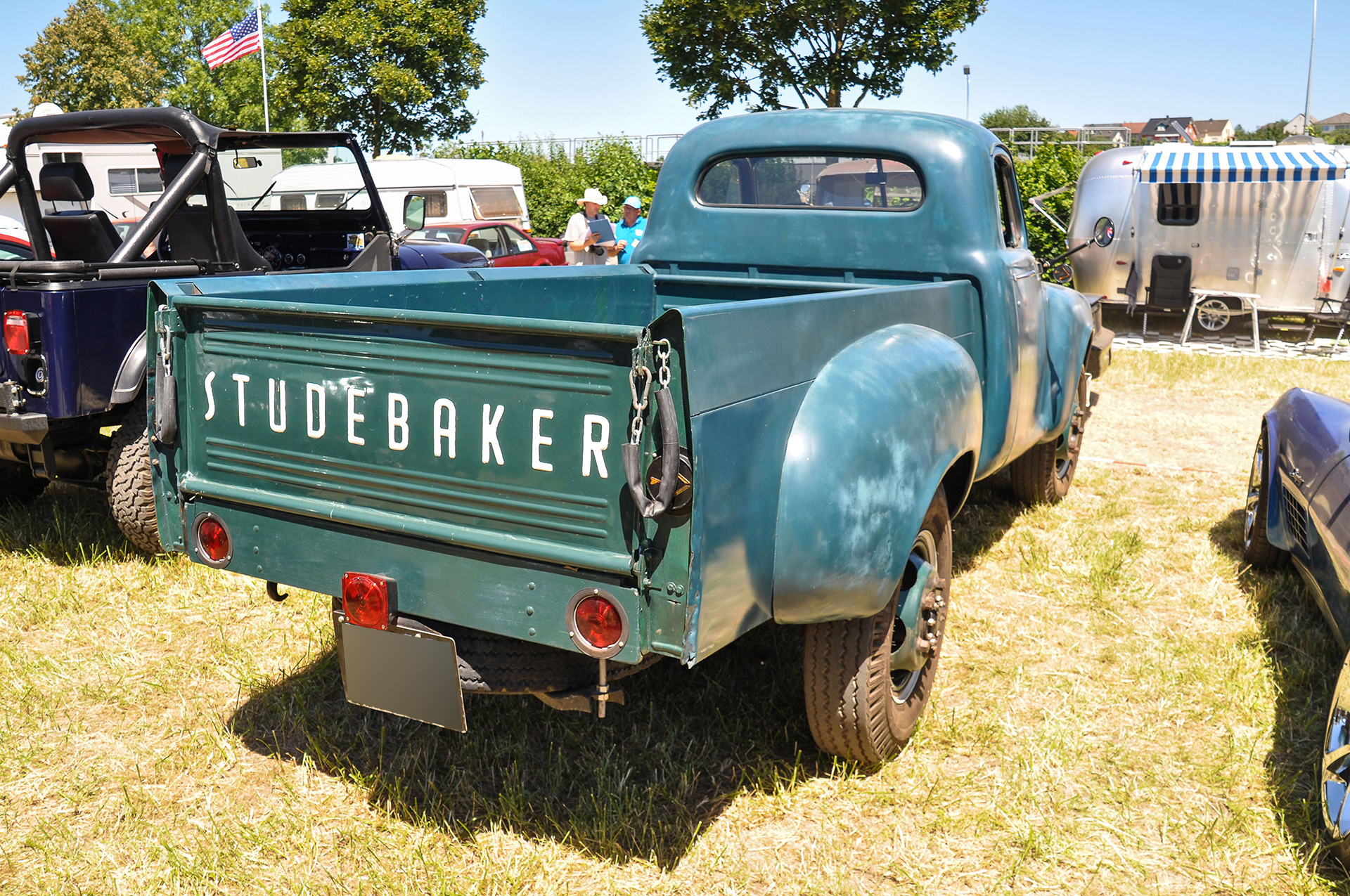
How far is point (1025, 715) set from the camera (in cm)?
347

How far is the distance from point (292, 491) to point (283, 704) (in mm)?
1124

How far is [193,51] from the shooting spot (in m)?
54.8

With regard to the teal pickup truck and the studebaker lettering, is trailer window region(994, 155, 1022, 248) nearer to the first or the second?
the teal pickup truck

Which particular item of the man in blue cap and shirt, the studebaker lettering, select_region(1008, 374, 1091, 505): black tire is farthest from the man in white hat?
the studebaker lettering

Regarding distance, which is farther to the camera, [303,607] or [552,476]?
[303,607]

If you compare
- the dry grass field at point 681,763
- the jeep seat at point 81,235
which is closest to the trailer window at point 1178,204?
the dry grass field at point 681,763

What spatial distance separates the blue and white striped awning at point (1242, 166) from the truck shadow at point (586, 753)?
9913mm

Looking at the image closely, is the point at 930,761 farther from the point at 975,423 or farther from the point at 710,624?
the point at 710,624

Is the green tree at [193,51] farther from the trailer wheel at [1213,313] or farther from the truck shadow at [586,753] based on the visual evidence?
the truck shadow at [586,753]

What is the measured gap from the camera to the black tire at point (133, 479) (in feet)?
14.6

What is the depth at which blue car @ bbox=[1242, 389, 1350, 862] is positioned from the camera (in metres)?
2.58

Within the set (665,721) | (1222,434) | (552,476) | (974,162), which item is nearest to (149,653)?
(665,721)

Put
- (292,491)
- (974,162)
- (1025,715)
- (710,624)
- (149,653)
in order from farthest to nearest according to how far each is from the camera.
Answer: (974,162)
(149,653)
(1025,715)
(292,491)
(710,624)

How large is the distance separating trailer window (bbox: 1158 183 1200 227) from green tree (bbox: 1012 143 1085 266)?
3.21 metres
